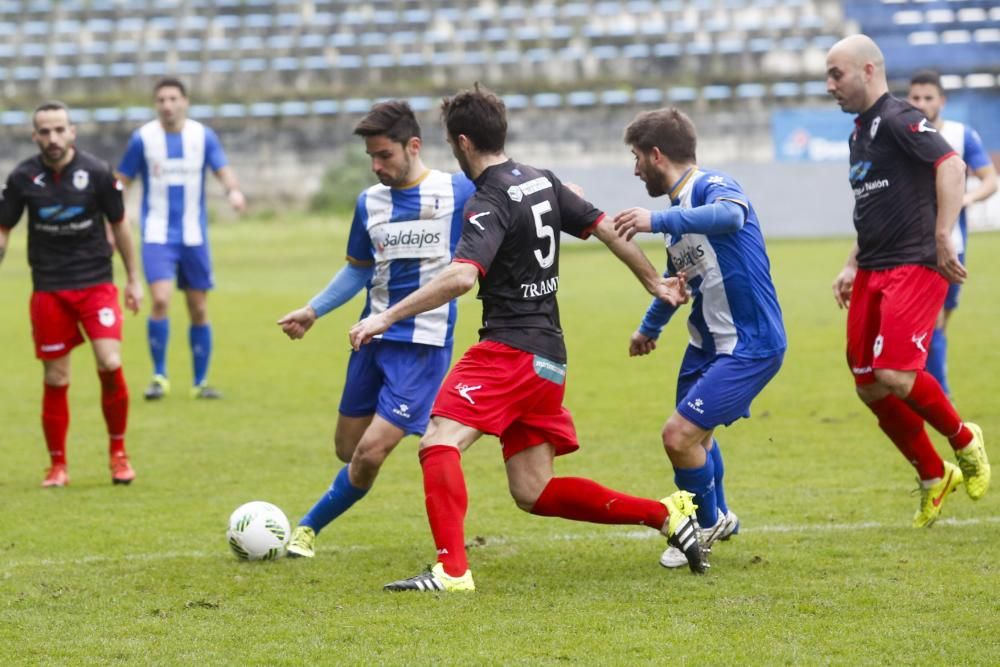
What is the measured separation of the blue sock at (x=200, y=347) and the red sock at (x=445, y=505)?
6742 millimetres

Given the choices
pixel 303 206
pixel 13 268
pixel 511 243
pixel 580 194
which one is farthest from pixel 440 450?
pixel 303 206

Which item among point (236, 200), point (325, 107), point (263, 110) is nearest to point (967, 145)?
point (236, 200)

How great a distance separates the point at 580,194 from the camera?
18.3 feet

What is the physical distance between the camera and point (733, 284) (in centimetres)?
565

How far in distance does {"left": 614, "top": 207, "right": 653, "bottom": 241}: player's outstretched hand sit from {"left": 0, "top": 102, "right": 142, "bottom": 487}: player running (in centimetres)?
370

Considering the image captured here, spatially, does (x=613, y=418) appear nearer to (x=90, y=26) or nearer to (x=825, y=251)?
(x=825, y=251)

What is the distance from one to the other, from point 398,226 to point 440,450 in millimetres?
1194

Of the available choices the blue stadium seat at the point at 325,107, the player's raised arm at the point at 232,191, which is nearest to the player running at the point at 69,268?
the player's raised arm at the point at 232,191

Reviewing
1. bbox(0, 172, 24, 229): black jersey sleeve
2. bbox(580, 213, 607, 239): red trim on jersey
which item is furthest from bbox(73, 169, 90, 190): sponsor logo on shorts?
A: bbox(580, 213, 607, 239): red trim on jersey

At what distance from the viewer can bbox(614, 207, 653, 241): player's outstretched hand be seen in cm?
518

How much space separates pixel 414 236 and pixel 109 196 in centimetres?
267

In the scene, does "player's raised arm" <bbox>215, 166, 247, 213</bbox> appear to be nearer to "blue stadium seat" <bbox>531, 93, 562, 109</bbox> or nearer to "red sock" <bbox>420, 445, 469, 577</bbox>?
"red sock" <bbox>420, 445, 469, 577</bbox>

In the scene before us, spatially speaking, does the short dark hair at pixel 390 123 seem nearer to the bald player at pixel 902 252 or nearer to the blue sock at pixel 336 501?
the blue sock at pixel 336 501

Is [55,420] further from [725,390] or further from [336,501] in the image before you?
[725,390]
